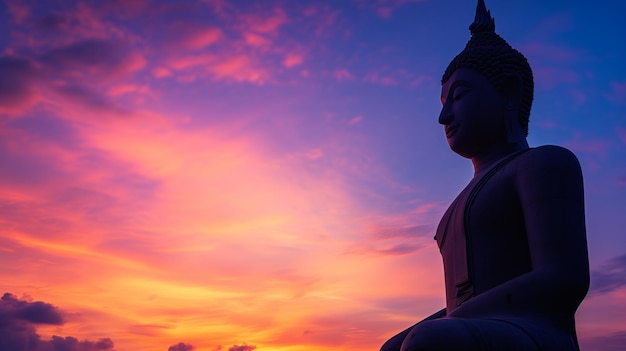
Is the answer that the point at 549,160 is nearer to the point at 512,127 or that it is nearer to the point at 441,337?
the point at 512,127

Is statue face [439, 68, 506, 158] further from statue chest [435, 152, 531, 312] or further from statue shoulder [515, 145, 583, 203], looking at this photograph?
statue shoulder [515, 145, 583, 203]

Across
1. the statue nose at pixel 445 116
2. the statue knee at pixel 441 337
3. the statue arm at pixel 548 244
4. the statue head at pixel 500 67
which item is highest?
the statue head at pixel 500 67

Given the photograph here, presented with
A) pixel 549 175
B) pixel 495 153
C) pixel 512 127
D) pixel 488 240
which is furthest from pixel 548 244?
pixel 512 127

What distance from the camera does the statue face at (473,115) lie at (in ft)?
23.5

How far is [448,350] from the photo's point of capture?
455 centimetres

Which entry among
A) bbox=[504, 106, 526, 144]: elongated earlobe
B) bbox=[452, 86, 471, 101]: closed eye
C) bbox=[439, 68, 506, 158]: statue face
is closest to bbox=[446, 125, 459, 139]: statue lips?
bbox=[439, 68, 506, 158]: statue face

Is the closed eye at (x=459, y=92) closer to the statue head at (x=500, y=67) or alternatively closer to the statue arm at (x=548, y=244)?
the statue head at (x=500, y=67)

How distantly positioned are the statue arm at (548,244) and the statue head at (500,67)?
1322mm

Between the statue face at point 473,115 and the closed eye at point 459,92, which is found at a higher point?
the closed eye at point 459,92

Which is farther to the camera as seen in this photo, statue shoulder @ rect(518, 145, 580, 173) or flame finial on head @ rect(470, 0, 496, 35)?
flame finial on head @ rect(470, 0, 496, 35)

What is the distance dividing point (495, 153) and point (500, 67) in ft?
3.27

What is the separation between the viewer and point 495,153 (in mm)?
7250

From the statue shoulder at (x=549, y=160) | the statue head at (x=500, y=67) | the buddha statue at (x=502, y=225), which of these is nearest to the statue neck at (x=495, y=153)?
the buddha statue at (x=502, y=225)

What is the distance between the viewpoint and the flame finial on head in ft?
26.4
